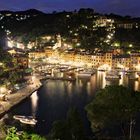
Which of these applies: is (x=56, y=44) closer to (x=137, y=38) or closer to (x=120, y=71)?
(x=137, y=38)

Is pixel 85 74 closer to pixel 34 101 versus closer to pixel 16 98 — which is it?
pixel 34 101

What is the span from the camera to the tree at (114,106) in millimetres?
9211

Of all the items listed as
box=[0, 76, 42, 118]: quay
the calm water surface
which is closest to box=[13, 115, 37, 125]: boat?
the calm water surface

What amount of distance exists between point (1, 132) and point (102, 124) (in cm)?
321

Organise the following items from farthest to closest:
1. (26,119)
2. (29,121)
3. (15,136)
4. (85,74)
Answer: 1. (85,74)
2. (26,119)
3. (29,121)
4. (15,136)

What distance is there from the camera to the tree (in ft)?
30.2

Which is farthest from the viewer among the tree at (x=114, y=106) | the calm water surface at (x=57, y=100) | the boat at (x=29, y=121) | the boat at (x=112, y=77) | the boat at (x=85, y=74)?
the boat at (x=85, y=74)

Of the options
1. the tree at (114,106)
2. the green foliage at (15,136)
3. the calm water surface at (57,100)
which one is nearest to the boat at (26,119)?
the calm water surface at (57,100)

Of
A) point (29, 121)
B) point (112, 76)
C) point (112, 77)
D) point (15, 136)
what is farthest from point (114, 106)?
point (112, 76)

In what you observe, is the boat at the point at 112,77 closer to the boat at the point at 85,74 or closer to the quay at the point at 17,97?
the boat at the point at 85,74

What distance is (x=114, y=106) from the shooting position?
9.23 metres

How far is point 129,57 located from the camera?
1262 inches

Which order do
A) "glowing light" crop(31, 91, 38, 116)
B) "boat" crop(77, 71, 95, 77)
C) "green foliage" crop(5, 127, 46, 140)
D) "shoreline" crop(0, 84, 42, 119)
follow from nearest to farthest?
"green foliage" crop(5, 127, 46, 140), "shoreline" crop(0, 84, 42, 119), "glowing light" crop(31, 91, 38, 116), "boat" crop(77, 71, 95, 77)

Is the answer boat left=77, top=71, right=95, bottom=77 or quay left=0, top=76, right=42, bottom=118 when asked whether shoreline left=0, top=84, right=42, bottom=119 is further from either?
boat left=77, top=71, right=95, bottom=77
